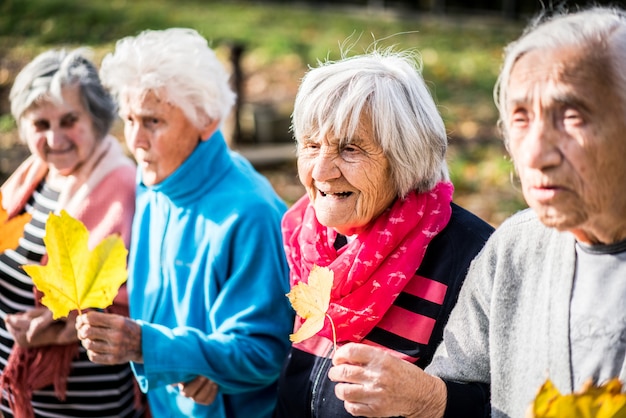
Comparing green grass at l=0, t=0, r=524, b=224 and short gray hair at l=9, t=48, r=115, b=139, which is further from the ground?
short gray hair at l=9, t=48, r=115, b=139

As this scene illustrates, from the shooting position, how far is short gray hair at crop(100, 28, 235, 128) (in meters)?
2.52

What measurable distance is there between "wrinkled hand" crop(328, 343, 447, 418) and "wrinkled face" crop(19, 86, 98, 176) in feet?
5.13

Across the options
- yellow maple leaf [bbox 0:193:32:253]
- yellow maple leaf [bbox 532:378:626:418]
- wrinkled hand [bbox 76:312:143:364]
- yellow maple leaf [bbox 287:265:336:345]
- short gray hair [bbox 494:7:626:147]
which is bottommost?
wrinkled hand [bbox 76:312:143:364]

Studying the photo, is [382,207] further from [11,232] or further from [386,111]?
[11,232]

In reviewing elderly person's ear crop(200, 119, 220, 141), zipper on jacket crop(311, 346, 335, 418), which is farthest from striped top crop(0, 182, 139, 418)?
zipper on jacket crop(311, 346, 335, 418)

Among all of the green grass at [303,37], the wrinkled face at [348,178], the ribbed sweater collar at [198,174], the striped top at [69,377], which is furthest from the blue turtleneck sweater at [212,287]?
the green grass at [303,37]

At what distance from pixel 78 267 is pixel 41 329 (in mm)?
866

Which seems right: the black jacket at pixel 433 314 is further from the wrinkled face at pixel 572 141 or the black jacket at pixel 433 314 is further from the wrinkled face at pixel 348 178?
the wrinkled face at pixel 572 141

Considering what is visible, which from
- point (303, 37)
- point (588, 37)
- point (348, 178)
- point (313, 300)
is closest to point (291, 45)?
point (303, 37)

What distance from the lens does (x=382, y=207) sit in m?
1.99

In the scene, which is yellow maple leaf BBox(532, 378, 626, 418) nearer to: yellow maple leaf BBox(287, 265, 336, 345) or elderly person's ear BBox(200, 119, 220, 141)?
yellow maple leaf BBox(287, 265, 336, 345)

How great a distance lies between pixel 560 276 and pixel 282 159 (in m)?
5.48

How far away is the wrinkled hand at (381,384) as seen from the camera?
62.2 inches

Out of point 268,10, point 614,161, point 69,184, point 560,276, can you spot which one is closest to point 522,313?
point 560,276
